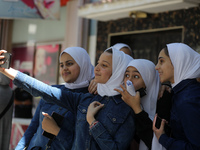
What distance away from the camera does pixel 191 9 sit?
607cm

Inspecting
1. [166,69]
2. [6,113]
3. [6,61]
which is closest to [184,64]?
[166,69]

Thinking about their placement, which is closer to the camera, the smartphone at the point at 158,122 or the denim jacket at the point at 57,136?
the smartphone at the point at 158,122

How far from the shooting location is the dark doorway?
6.55 meters

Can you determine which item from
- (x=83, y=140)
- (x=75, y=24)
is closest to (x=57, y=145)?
(x=83, y=140)

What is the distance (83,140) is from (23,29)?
870cm

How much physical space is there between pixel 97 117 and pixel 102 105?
10 cm

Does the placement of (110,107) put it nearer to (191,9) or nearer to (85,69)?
(85,69)

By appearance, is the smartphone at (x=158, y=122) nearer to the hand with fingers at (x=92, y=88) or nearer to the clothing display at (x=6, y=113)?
the hand with fingers at (x=92, y=88)

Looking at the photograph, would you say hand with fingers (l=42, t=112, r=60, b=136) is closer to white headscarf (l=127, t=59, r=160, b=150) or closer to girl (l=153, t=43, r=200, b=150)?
white headscarf (l=127, t=59, r=160, b=150)

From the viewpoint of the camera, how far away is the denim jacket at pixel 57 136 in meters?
2.69

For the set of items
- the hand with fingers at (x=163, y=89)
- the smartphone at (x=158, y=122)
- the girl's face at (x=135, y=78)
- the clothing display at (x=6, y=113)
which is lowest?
the clothing display at (x=6, y=113)

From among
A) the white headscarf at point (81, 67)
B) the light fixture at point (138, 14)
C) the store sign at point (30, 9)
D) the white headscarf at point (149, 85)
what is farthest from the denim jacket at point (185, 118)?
the light fixture at point (138, 14)

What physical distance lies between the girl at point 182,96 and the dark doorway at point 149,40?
419 centimetres

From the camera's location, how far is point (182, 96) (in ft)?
7.15
